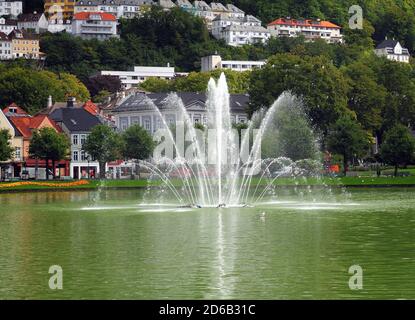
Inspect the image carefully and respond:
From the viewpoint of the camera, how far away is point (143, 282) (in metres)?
→ 33.7

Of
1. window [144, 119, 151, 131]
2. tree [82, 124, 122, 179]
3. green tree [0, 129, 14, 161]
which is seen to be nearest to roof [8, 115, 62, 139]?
tree [82, 124, 122, 179]

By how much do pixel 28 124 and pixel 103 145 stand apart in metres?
17.3

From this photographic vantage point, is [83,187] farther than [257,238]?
Yes

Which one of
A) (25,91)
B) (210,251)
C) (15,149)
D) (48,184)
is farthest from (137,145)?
(210,251)

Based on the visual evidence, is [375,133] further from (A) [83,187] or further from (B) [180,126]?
(A) [83,187]

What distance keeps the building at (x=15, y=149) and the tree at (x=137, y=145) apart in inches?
607

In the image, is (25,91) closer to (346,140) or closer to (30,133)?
(30,133)

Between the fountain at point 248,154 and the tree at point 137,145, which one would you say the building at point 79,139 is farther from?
the tree at point 137,145

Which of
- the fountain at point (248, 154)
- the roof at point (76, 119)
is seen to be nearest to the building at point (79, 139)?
the roof at point (76, 119)

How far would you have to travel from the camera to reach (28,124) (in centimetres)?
13500

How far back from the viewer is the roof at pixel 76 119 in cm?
13638
